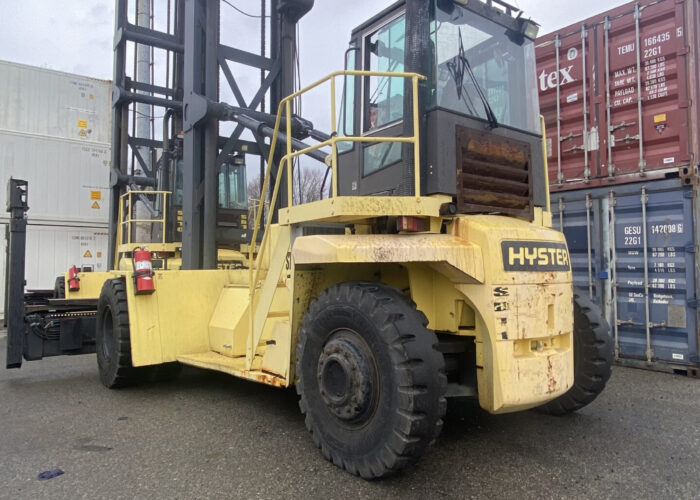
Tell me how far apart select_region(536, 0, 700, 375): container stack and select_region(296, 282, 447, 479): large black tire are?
179 inches

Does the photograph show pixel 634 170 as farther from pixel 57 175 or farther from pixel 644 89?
pixel 57 175

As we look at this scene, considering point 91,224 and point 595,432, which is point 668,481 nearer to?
point 595,432

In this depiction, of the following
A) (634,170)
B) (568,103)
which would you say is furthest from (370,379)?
(568,103)

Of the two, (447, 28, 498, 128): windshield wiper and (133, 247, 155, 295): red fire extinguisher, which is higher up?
(447, 28, 498, 128): windshield wiper

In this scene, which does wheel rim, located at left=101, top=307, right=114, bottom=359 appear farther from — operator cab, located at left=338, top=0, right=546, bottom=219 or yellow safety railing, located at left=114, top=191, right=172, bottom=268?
operator cab, located at left=338, top=0, right=546, bottom=219

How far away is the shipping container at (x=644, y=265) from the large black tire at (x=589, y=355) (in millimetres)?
1692

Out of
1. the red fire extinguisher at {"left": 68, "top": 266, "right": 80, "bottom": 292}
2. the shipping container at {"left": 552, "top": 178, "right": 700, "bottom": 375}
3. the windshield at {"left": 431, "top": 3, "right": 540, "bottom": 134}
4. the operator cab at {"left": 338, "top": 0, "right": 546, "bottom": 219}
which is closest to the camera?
the operator cab at {"left": 338, "top": 0, "right": 546, "bottom": 219}

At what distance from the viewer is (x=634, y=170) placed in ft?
22.0

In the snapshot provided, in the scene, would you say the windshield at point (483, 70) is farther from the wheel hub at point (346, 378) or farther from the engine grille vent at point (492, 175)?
the wheel hub at point (346, 378)

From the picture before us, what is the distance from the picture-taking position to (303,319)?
3838 mm

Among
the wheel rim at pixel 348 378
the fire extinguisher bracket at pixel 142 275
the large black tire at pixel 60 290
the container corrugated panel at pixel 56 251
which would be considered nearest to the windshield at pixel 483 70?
the wheel rim at pixel 348 378

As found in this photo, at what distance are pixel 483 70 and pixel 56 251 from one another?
41.1ft

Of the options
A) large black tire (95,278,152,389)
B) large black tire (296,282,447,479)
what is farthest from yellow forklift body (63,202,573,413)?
large black tire (95,278,152,389)

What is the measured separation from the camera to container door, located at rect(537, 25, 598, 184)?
7258 mm
